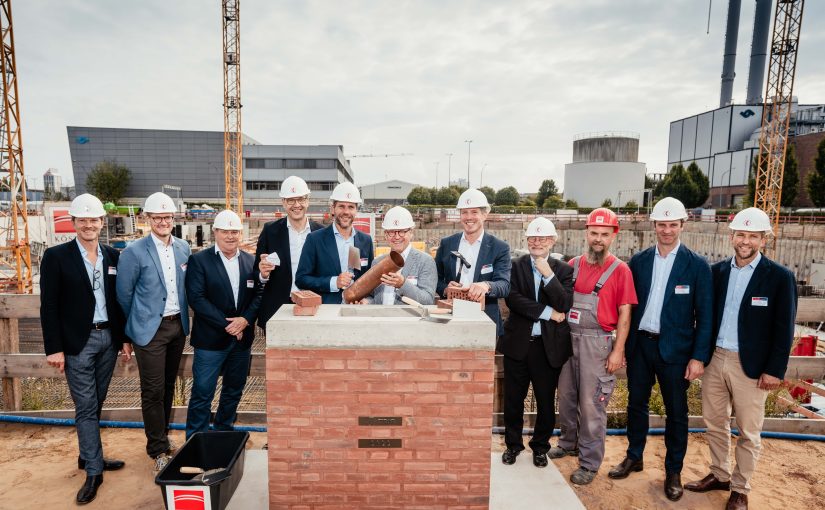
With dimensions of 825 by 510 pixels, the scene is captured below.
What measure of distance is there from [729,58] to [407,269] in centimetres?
9279

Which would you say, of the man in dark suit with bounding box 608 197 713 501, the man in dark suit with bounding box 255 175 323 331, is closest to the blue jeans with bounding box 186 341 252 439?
the man in dark suit with bounding box 255 175 323 331

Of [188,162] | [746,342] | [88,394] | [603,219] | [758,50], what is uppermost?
[758,50]

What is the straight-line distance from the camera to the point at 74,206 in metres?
3.91

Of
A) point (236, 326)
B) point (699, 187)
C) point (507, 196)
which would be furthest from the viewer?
point (507, 196)

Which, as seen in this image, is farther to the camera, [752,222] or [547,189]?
[547,189]

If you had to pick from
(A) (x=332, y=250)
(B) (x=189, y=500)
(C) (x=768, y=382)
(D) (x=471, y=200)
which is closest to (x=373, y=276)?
Answer: (A) (x=332, y=250)

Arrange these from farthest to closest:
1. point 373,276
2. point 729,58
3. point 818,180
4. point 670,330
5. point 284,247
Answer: point 729,58 < point 818,180 < point 284,247 < point 670,330 < point 373,276

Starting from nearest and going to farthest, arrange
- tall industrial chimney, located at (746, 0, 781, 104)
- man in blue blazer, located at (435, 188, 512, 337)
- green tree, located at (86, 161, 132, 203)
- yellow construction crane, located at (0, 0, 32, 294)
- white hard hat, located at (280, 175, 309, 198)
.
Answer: man in blue blazer, located at (435, 188, 512, 337), white hard hat, located at (280, 175, 309, 198), yellow construction crane, located at (0, 0, 32, 294), tall industrial chimney, located at (746, 0, 781, 104), green tree, located at (86, 161, 132, 203)

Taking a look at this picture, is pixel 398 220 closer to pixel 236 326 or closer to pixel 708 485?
pixel 236 326

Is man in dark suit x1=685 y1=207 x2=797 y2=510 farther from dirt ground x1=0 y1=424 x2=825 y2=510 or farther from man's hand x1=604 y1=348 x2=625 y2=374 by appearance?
man's hand x1=604 y1=348 x2=625 y2=374

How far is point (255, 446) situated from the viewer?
4.64 metres

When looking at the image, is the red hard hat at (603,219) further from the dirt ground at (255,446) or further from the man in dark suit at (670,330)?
the dirt ground at (255,446)

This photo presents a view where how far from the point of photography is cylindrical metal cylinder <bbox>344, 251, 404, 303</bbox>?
3.35 metres

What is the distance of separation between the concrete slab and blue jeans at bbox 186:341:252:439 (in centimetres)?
259
